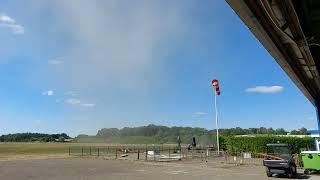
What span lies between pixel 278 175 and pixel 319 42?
17.1 meters

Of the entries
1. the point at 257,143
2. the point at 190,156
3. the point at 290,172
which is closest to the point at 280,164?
the point at 290,172

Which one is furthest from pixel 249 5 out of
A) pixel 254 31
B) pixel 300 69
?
pixel 300 69

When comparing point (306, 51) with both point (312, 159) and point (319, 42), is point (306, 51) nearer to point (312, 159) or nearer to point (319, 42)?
point (319, 42)

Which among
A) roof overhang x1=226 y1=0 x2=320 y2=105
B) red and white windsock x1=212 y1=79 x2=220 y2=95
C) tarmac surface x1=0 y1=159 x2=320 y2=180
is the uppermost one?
red and white windsock x1=212 y1=79 x2=220 y2=95

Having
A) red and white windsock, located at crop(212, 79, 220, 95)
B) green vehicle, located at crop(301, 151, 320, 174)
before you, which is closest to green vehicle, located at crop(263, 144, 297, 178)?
green vehicle, located at crop(301, 151, 320, 174)

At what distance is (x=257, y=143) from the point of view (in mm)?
49594

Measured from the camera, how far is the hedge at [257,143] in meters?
46.7

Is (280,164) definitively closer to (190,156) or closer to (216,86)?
(190,156)

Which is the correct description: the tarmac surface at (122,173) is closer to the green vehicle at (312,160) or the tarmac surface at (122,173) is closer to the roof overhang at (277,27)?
the green vehicle at (312,160)

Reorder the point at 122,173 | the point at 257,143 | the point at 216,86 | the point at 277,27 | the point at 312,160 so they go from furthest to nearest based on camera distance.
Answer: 1. the point at 216,86
2. the point at 257,143
3. the point at 312,160
4. the point at 122,173
5. the point at 277,27

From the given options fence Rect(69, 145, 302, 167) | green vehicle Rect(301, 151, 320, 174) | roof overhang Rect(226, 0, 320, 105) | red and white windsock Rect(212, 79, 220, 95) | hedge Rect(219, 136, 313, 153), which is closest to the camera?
roof overhang Rect(226, 0, 320, 105)

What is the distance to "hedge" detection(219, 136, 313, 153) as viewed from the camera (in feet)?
153

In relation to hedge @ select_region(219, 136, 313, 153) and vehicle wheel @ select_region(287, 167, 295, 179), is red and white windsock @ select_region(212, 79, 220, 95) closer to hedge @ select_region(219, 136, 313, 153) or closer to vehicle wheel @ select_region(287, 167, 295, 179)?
hedge @ select_region(219, 136, 313, 153)

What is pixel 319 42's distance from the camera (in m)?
10.2
